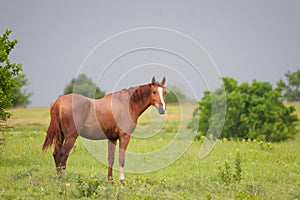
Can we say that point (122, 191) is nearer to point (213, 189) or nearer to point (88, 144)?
point (213, 189)

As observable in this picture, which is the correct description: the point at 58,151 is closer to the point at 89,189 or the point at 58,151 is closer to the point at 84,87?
the point at 84,87

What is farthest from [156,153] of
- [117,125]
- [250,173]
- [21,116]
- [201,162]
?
[21,116]

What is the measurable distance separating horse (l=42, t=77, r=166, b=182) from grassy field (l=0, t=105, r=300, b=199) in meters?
0.64

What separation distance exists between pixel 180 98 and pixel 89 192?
3583 mm

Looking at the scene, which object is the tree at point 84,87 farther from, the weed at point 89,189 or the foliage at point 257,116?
the foliage at point 257,116

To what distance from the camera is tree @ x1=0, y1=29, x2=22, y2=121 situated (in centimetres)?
1230

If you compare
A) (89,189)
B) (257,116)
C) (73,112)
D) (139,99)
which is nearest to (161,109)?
(139,99)

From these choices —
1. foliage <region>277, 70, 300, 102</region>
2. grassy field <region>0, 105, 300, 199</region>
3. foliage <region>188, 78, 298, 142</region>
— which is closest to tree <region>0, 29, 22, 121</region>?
grassy field <region>0, 105, 300, 199</region>

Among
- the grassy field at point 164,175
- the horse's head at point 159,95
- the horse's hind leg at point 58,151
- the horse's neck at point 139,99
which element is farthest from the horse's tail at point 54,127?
the horse's head at point 159,95

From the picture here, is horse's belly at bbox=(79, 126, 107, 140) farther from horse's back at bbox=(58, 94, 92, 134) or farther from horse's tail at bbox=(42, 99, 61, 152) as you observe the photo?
horse's tail at bbox=(42, 99, 61, 152)

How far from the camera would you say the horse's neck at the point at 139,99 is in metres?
10.3

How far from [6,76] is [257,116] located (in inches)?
826

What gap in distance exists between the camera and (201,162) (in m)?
13.1

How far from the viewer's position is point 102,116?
1020 cm
